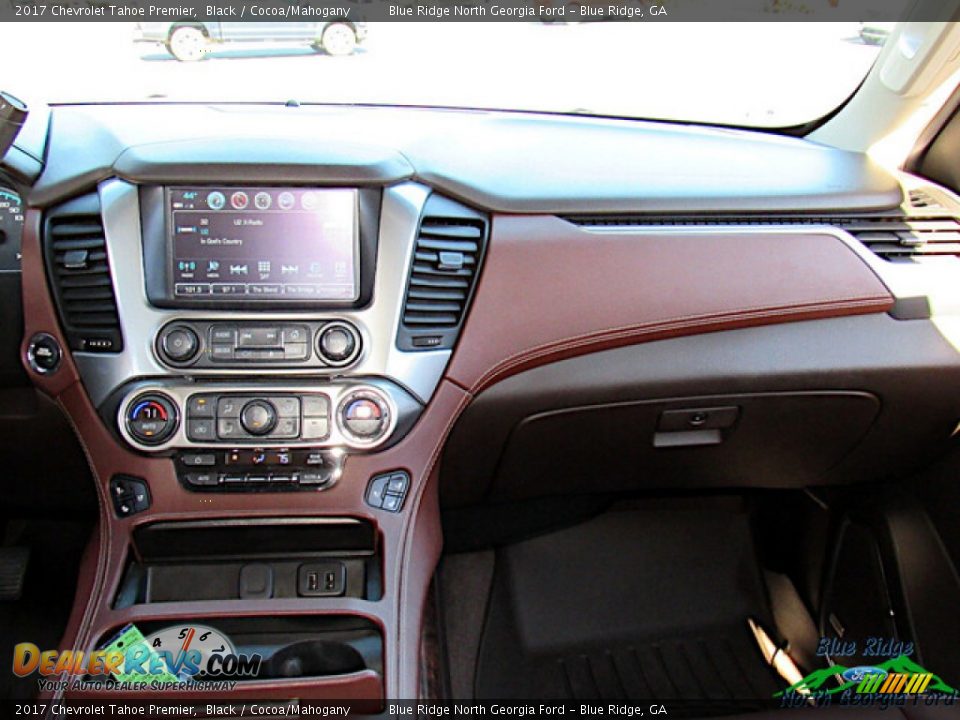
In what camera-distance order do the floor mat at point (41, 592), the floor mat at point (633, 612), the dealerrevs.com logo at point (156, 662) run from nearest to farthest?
the dealerrevs.com logo at point (156, 662), the floor mat at point (41, 592), the floor mat at point (633, 612)

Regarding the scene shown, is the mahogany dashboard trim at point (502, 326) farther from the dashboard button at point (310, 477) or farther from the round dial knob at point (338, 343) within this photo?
the round dial knob at point (338, 343)

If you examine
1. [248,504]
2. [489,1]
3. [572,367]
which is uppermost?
[489,1]

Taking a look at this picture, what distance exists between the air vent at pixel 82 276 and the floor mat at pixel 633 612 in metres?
1.17

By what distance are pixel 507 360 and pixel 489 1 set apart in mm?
710

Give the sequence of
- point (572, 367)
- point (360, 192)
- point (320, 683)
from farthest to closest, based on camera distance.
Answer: point (572, 367)
point (360, 192)
point (320, 683)

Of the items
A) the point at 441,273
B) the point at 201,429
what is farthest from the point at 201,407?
the point at 441,273

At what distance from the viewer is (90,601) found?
1.30m

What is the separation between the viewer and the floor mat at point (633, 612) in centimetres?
188

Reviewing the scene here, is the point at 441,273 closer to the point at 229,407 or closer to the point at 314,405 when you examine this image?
the point at 314,405

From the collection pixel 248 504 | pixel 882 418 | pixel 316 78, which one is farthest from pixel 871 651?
pixel 316 78

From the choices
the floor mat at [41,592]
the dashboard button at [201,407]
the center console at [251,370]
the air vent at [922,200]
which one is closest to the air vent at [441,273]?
the center console at [251,370]

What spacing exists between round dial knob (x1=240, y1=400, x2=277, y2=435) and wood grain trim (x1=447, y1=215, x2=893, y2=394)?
0.99 ft

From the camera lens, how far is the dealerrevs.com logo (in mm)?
1220

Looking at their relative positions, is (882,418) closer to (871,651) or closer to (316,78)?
(871,651)
